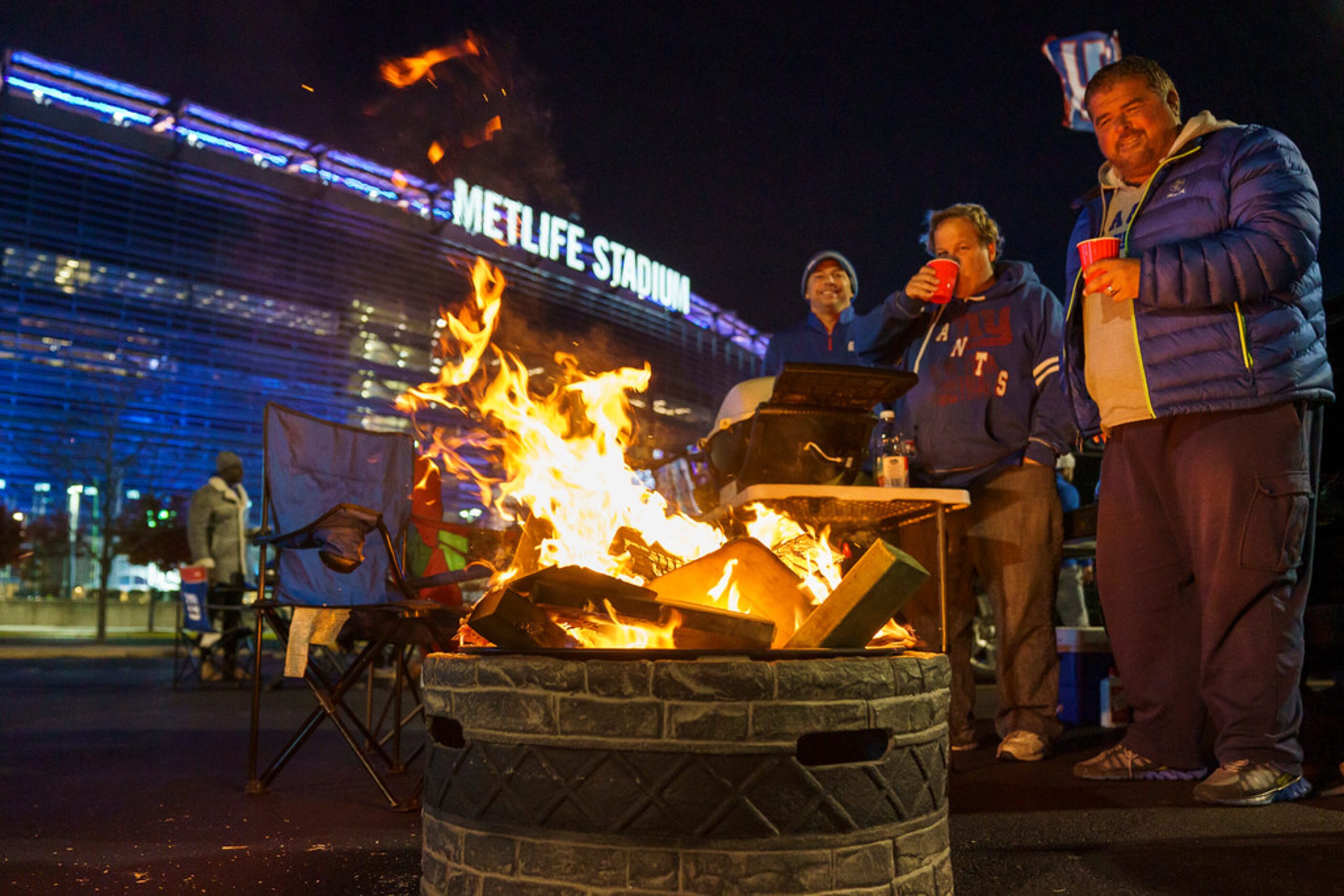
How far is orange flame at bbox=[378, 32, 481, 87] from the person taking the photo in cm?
517

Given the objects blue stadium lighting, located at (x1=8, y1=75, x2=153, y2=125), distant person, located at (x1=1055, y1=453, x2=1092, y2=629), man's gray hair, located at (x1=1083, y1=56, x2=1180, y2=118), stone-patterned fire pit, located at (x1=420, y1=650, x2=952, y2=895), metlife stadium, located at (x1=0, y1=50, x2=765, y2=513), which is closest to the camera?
stone-patterned fire pit, located at (x1=420, y1=650, x2=952, y2=895)

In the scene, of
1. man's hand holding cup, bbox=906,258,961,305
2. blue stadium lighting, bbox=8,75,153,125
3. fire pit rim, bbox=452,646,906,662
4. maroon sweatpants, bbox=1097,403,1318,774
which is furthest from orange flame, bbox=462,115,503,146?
blue stadium lighting, bbox=8,75,153,125

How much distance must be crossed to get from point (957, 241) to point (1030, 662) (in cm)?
211

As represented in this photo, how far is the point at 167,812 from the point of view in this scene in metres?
3.19

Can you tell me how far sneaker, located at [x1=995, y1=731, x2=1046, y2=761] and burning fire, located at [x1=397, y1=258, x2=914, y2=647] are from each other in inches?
57.2

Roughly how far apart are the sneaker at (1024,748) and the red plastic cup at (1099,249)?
2169mm

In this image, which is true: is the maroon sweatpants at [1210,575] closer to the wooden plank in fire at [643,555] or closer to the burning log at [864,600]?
the burning log at [864,600]

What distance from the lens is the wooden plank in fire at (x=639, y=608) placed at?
79.0 inches

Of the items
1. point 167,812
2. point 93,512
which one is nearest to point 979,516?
point 167,812

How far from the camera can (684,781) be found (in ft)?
5.65

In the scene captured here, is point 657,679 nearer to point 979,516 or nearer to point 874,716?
point 874,716

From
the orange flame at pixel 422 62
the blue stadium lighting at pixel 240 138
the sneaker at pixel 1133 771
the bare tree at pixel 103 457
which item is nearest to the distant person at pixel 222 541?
the orange flame at pixel 422 62

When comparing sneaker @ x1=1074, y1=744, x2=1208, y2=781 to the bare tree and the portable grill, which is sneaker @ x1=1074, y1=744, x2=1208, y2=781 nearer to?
the portable grill

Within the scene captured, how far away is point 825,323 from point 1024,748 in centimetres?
239
